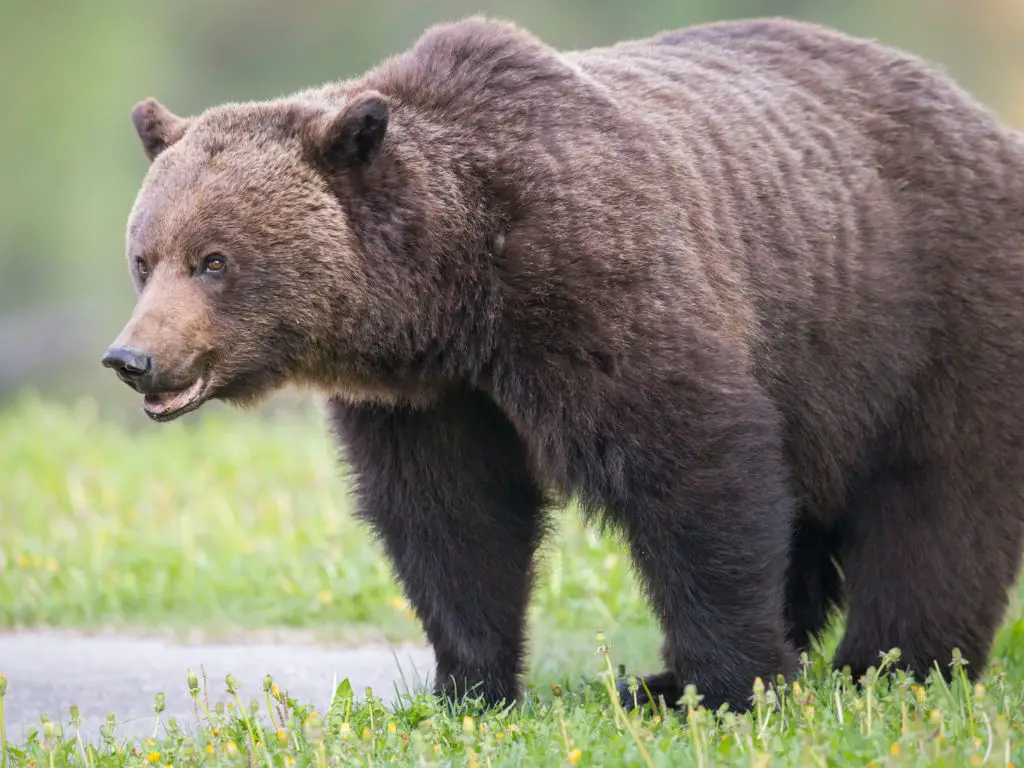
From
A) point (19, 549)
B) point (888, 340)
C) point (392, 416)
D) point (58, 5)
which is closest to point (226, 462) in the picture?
point (19, 549)

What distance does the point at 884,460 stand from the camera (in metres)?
5.45

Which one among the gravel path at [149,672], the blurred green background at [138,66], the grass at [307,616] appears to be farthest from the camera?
the blurred green background at [138,66]

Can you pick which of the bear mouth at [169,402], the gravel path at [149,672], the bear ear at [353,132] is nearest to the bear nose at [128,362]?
the bear mouth at [169,402]

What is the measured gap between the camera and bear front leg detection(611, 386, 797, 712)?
4.59 metres

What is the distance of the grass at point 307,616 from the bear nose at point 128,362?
94 centimetres

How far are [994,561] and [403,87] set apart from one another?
2.68m

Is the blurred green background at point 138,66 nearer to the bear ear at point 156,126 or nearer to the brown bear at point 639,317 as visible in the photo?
the bear ear at point 156,126

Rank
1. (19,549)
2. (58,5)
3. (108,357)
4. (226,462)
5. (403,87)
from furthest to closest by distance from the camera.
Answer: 1. (58,5)
2. (226,462)
3. (19,549)
4. (403,87)
5. (108,357)

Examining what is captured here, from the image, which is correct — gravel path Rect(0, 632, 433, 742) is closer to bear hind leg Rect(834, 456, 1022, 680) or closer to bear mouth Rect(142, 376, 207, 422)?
bear mouth Rect(142, 376, 207, 422)

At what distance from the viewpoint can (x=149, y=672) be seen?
6.18m

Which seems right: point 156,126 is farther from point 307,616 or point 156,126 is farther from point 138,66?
point 138,66

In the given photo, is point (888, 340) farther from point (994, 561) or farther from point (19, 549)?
point (19, 549)

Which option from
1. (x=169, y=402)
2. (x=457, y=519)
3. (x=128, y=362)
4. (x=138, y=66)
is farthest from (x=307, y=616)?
(x=138, y=66)

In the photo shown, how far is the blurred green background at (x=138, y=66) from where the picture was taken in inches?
821
